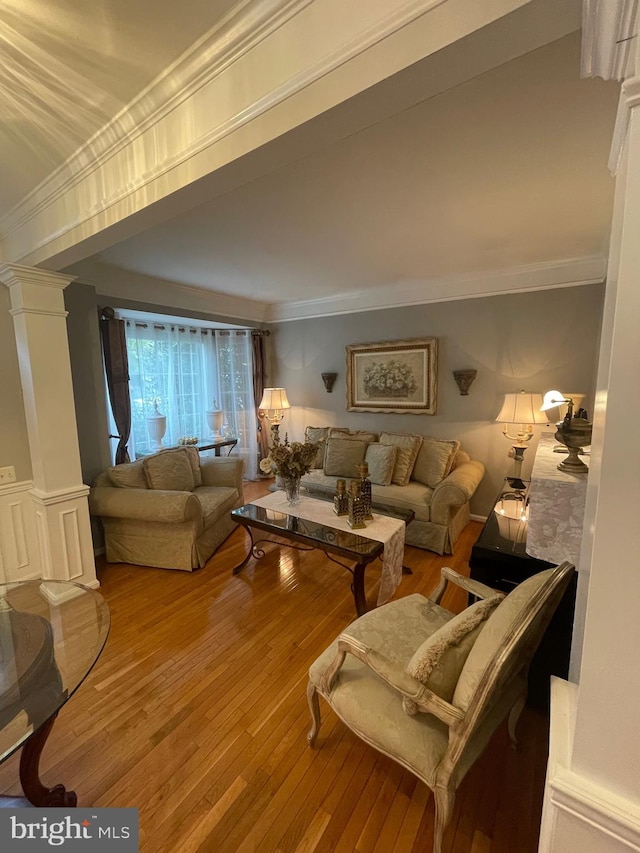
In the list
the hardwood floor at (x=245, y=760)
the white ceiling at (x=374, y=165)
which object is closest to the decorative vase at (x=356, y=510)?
the hardwood floor at (x=245, y=760)

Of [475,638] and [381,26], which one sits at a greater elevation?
[381,26]

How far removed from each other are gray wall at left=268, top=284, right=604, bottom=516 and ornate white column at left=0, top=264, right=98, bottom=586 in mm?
Result: 2948

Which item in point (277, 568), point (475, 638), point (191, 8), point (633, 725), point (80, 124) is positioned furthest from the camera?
point (277, 568)

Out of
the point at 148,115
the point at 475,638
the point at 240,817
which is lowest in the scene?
the point at 240,817

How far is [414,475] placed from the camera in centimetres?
373

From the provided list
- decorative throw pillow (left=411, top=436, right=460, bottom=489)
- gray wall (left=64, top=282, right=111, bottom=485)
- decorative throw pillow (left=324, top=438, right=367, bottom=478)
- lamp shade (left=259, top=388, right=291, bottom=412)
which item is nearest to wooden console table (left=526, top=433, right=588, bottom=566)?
decorative throw pillow (left=411, top=436, right=460, bottom=489)

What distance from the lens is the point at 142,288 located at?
3.60 metres

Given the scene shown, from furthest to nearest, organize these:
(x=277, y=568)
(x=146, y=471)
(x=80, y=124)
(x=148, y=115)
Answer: (x=146, y=471) < (x=277, y=568) < (x=80, y=124) < (x=148, y=115)

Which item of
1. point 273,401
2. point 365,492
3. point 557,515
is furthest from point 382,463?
point 557,515

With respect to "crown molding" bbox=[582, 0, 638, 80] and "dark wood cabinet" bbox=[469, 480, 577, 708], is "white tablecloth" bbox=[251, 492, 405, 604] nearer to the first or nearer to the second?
"dark wood cabinet" bbox=[469, 480, 577, 708]

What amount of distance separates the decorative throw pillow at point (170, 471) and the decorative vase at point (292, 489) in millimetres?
1145

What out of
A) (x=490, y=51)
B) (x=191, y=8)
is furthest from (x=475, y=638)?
(x=191, y=8)

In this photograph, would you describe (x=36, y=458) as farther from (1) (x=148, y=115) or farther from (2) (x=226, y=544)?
(1) (x=148, y=115)

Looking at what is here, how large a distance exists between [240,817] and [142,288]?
391cm
